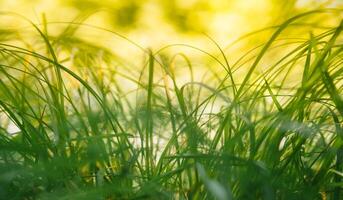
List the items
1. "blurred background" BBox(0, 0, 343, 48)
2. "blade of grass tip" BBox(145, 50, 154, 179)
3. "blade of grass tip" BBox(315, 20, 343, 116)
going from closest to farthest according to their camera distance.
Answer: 1. "blade of grass tip" BBox(315, 20, 343, 116)
2. "blade of grass tip" BBox(145, 50, 154, 179)
3. "blurred background" BBox(0, 0, 343, 48)

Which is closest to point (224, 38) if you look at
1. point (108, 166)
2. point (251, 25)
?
point (251, 25)

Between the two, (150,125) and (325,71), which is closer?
(325,71)

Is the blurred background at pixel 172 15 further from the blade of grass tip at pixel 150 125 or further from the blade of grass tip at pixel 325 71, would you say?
the blade of grass tip at pixel 325 71

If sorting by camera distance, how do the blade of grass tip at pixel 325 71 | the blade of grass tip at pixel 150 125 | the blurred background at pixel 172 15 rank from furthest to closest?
the blurred background at pixel 172 15
the blade of grass tip at pixel 150 125
the blade of grass tip at pixel 325 71

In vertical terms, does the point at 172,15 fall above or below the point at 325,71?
above

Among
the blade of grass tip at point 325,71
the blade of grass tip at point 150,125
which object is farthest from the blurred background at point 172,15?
the blade of grass tip at point 325,71

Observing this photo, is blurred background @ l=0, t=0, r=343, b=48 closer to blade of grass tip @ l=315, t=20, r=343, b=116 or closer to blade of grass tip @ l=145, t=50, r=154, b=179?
blade of grass tip @ l=145, t=50, r=154, b=179

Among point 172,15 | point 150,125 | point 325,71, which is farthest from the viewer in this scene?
point 172,15

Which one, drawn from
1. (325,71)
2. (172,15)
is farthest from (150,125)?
(172,15)

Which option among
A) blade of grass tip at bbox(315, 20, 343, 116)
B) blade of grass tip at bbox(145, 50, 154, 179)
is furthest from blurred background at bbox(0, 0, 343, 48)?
blade of grass tip at bbox(315, 20, 343, 116)

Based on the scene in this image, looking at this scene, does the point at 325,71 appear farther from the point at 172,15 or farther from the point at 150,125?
the point at 172,15

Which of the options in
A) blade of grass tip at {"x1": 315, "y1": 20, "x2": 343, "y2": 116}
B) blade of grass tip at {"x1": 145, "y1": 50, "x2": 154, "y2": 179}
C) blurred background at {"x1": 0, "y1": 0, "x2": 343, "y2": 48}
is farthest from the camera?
blurred background at {"x1": 0, "y1": 0, "x2": 343, "y2": 48}

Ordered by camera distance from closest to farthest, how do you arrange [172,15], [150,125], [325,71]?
1. [325,71]
2. [150,125]
3. [172,15]
